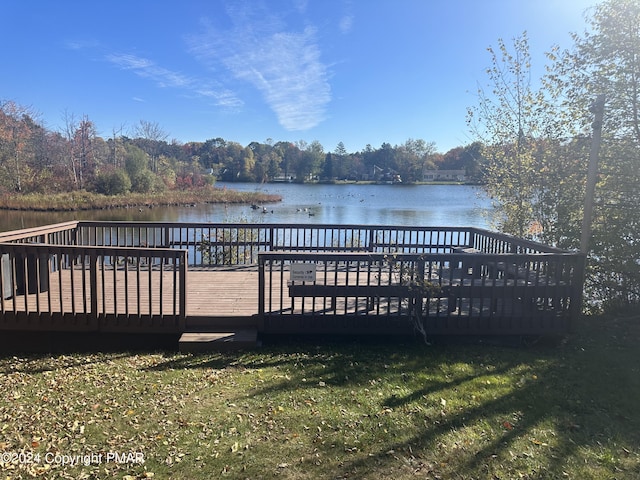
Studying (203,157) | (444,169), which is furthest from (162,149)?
(444,169)

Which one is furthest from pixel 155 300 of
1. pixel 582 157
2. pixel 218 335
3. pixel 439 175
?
pixel 439 175

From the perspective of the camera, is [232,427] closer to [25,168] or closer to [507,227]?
[507,227]

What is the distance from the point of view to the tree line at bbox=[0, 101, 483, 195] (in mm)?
35000

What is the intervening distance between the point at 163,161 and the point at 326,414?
54.3m

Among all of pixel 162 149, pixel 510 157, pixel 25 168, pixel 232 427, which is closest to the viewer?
pixel 232 427

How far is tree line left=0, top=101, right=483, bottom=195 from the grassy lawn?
5.53 metres

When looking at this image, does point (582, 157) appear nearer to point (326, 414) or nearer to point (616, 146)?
point (616, 146)

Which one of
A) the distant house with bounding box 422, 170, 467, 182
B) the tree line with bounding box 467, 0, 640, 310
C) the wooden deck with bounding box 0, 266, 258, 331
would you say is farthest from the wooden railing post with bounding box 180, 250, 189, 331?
the distant house with bounding box 422, 170, 467, 182

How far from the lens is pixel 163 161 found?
173ft

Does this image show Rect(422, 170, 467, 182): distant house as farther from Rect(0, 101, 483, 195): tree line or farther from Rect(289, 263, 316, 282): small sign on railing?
Rect(289, 263, 316, 282): small sign on railing

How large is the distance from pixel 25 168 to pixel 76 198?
698 centimetres

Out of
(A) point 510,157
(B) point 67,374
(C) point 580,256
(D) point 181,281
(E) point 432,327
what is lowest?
(B) point 67,374

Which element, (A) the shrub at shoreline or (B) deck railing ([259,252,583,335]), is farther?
(A) the shrub at shoreline

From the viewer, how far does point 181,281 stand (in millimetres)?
4527
